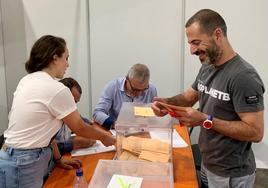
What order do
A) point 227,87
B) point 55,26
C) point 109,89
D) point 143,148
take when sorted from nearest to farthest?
1. point 227,87
2. point 143,148
3. point 109,89
4. point 55,26

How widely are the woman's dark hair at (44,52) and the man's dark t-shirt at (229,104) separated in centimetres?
81

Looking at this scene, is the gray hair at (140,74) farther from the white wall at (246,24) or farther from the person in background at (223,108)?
the white wall at (246,24)

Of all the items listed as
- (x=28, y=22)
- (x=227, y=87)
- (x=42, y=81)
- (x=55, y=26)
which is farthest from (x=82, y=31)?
(x=227, y=87)

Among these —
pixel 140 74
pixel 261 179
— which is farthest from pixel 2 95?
pixel 261 179

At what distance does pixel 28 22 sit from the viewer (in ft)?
11.7

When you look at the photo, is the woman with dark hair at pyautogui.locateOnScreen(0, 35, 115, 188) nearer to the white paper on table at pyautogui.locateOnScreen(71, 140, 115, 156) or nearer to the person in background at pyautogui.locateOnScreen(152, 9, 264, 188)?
the white paper on table at pyautogui.locateOnScreen(71, 140, 115, 156)

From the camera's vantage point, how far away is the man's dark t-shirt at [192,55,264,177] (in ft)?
4.97

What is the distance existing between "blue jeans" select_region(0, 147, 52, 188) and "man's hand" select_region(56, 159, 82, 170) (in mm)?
214

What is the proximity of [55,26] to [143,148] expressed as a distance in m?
2.28

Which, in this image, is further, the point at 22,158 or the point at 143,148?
the point at 143,148

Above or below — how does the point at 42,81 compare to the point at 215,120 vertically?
above

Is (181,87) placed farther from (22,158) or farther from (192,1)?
(22,158)

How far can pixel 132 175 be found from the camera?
1423 millimetres

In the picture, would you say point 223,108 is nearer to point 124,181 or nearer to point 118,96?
Result: point 124,181
